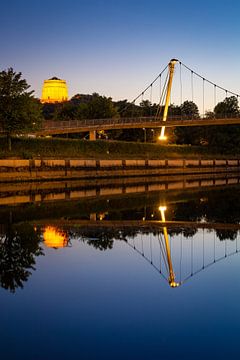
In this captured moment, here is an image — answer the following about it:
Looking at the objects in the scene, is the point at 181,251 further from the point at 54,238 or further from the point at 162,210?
the point at 162,210

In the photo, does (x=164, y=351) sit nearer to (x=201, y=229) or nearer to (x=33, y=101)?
(x=201, y=229)

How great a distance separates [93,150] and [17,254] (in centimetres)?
4433

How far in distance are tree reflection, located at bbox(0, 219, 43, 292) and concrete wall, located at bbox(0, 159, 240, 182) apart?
902 inches

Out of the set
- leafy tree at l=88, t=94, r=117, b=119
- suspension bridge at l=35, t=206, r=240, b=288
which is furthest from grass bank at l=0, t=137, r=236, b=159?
leafy tree at l=88, t=94, r=117, b=119

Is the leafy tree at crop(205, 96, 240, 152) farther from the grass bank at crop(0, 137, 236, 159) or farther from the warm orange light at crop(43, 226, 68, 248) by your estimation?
the warm orange light at crop(43, 226, 68, 248)

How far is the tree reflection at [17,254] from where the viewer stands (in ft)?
29.0

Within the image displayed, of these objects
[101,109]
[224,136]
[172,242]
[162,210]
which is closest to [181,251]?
[172,242]

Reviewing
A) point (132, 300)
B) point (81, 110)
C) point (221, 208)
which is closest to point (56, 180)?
point (221, 208)

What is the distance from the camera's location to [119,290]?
810 centimetres

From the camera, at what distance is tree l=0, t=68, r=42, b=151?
43.6 metres

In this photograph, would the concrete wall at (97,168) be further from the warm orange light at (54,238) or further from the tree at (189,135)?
the tree at (189,135)

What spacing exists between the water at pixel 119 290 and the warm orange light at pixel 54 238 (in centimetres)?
3

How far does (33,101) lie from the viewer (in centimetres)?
4541

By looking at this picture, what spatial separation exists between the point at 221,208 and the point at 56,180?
21590 mm
